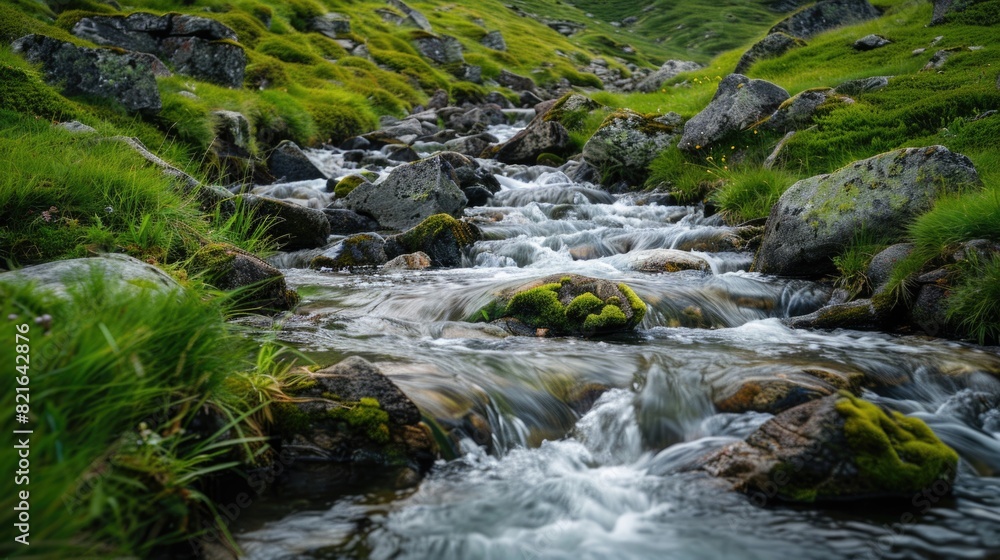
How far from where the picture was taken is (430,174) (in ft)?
40.9

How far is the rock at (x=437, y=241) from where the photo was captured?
34.0 feet

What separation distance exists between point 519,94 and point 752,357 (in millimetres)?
34517

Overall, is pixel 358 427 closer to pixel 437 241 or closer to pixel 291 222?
pixel 437 241

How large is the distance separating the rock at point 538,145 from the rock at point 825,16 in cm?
1334

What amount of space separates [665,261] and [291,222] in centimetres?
614

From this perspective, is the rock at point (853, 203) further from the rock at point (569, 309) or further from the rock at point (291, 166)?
the rock at point (291, 166)

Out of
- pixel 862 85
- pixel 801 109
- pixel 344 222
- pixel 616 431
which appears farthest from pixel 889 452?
pixel 862 85

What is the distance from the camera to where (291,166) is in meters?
15.3

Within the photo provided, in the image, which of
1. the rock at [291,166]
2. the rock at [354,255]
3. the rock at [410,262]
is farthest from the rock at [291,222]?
the rock at [291,166]

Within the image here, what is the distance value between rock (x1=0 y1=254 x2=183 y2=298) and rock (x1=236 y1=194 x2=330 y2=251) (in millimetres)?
5790

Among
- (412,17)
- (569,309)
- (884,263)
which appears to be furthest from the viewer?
(412,17)

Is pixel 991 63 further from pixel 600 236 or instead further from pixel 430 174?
pixel 430 174

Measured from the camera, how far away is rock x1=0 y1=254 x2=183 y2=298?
3.44 meters

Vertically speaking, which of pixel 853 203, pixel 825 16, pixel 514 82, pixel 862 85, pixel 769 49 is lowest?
pixel 853 203
